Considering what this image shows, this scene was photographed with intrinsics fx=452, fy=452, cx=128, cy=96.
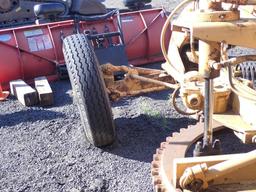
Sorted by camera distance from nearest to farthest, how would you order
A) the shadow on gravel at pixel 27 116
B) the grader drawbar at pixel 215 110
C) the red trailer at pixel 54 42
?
the grader drawbar at pixel 215 110 → the shadow on gravel at pixel 27 116 → the red trailer at pixel 54 42

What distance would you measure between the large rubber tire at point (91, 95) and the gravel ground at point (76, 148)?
20 cm

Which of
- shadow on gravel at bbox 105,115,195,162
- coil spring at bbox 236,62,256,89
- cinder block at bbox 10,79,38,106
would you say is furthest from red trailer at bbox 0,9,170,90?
coil spring at bbox 236,62,256,89

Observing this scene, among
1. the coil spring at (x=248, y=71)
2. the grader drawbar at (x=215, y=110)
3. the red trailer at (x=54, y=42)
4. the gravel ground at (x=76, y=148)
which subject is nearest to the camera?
the grader drawbar at (x=215, y=110)

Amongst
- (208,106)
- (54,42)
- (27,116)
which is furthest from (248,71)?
(54,42)

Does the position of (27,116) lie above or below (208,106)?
below

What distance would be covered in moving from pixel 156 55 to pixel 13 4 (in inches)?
126

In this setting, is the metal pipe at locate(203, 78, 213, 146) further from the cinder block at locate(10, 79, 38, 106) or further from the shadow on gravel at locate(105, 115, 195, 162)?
the cinder block at locate(10, 79, 38, 106)

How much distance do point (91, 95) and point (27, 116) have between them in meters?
1.25

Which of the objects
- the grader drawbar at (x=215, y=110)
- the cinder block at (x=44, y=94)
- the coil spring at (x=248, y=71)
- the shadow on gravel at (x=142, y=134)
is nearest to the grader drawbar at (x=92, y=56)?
the shadow on gravel at (x=142, y=134)

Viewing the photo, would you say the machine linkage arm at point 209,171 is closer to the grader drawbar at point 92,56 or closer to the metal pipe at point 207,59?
the metal pipe at point 207,59

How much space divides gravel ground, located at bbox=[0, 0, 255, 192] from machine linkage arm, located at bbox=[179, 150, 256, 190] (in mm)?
847

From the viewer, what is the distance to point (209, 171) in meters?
1.98

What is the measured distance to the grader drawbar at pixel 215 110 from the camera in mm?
1881

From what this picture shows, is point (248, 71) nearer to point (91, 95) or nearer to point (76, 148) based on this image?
point (91, 95)
